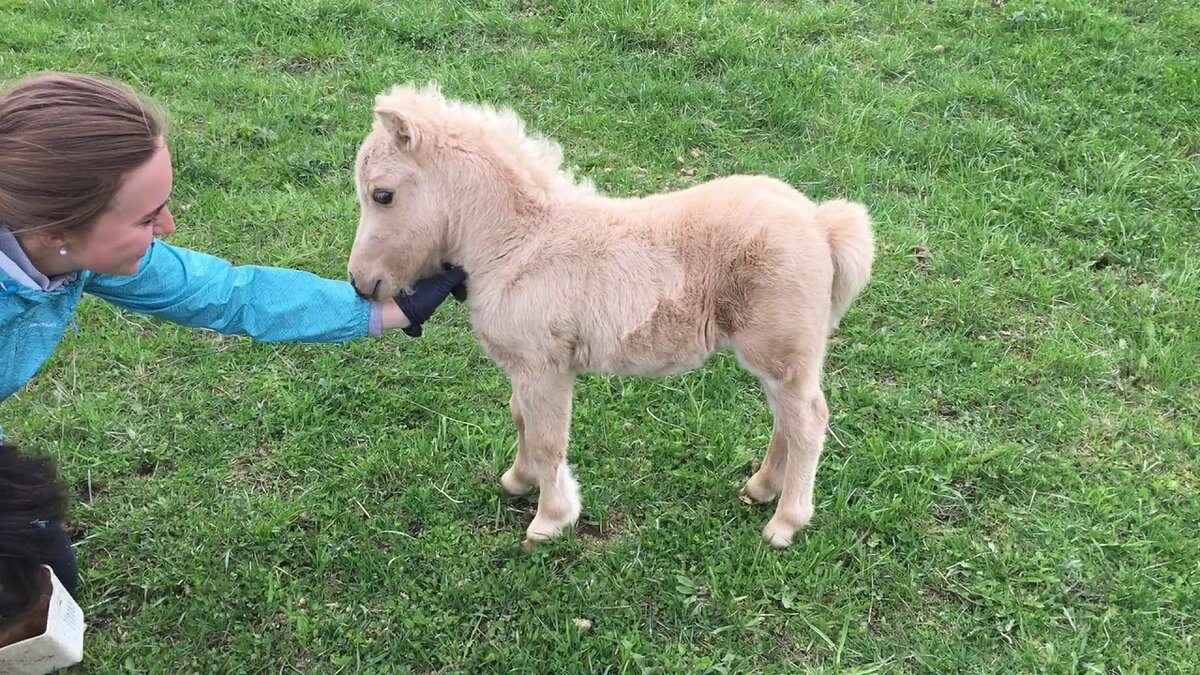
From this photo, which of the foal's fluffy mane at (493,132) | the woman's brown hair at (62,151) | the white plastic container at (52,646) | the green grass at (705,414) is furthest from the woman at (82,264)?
the green grass at (705,414)

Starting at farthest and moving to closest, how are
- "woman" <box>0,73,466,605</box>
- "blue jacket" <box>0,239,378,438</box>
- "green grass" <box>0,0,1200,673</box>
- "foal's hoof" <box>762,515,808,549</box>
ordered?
"foal's hoof" <box>762,515,808,549</box>
"green grass" <box>0,0,1200,673</box>
"blue jacket" <box>0,239,378,438</box>
"woman" <box>0,73,466,605</box>

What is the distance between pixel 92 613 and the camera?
10.7 ft

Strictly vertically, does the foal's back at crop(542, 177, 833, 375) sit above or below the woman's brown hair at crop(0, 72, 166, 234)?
below

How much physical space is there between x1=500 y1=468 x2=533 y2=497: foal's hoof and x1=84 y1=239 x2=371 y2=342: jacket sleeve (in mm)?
965

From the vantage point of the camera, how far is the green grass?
10.6ft

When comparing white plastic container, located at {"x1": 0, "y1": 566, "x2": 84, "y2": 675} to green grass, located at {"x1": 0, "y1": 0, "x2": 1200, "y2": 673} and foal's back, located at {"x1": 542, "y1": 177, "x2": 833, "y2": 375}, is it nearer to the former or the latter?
green grass, located at {"x1": 0, "y1": 0, "x2": 1200, "y2": 673}

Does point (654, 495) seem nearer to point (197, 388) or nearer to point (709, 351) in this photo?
point (709, 351)

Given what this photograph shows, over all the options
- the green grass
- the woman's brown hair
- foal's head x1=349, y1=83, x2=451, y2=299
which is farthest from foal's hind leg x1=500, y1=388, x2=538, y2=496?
the woman's brown hair

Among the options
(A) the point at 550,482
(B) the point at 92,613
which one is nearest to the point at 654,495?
(A) the point at 550,482

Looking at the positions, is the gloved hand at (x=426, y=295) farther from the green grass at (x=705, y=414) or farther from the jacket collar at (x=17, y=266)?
the jacket collar at (x=17, y=266)

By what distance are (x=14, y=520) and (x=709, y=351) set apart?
226cm

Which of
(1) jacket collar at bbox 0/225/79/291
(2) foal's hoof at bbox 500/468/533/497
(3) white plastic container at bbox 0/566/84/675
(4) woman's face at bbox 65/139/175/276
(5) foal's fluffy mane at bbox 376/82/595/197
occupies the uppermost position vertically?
(5) foal's fluffy mane at bbox 376/82/595/197

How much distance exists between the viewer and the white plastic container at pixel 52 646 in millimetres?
2580

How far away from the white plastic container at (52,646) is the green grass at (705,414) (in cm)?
36
